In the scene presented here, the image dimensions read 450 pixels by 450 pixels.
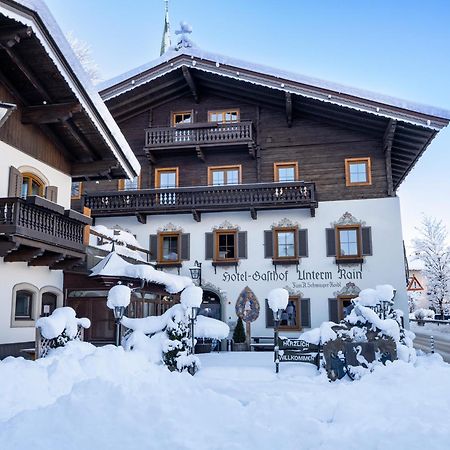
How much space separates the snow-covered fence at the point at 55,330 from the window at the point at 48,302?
141 inches

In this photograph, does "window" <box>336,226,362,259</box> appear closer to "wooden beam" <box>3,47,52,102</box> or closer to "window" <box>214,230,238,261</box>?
"window" <box>214,230,238,261</box>

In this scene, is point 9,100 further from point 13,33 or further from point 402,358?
point 402,358

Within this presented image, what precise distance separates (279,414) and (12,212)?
6.77 metres

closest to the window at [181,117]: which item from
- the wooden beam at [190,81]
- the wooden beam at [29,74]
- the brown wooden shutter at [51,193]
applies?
the wooden beam at [190,81]

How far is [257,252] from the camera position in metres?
21.3

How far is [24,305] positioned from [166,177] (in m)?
11.0

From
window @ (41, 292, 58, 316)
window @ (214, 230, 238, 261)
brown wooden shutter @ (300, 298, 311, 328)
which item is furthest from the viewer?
window @ (214, 230, 238, 261)

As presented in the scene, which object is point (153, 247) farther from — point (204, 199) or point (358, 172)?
point (358, 172)

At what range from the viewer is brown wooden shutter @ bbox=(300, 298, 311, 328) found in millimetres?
20438

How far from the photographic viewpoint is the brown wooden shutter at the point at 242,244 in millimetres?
21266

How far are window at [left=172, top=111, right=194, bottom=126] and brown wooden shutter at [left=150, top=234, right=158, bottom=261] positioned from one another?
518 cm

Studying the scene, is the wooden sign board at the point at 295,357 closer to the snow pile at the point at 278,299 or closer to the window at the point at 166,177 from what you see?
the snow pile at the point at 278,299

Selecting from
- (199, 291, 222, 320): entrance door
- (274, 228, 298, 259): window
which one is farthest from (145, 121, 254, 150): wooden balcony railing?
(199, 291, 222, 320): entrance door

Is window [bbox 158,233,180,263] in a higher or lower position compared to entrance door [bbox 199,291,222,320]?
higher
